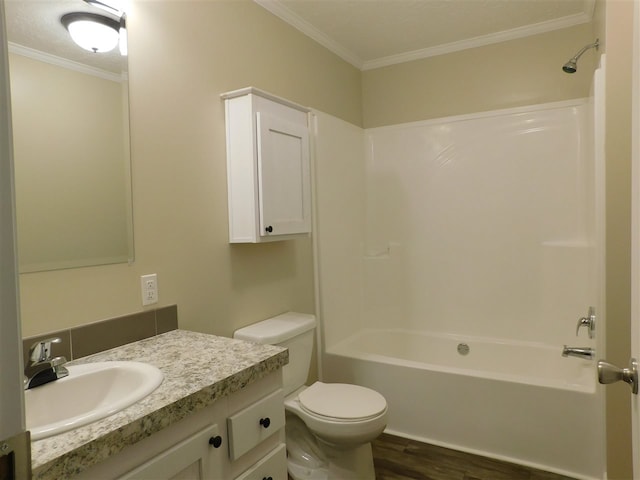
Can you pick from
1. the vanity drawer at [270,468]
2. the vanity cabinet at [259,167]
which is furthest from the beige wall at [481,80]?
the vanity drawer at [270,468]

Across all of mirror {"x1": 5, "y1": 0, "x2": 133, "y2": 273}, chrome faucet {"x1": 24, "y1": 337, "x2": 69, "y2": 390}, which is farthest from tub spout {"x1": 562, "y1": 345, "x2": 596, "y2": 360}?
chrome faucet {"x1": 24, "y1": 337, "x2": 69, "y2": 390}

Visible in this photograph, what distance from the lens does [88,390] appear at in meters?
1.27

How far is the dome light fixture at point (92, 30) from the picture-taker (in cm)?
146

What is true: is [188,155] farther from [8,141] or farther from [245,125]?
[8,141]

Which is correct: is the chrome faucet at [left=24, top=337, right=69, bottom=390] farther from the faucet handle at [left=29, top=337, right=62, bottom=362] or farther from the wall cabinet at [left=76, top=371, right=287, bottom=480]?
the wall cabinet at [left=76, top=371, right=287, bottom=480]

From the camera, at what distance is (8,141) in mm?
423

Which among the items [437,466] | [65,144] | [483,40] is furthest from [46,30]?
[483,40]

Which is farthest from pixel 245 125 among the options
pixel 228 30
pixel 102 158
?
pixel 102 158

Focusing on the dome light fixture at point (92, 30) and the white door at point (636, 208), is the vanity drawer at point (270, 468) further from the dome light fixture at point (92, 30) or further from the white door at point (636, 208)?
the dome light fixture at point (92, 30)

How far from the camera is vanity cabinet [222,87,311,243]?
2002 mm

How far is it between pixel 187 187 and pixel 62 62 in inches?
25.2

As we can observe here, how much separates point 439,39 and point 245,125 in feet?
5.95

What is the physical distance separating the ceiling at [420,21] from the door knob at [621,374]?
7.47 feet

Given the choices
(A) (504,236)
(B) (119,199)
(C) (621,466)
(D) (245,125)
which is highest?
(D) (245,125)
